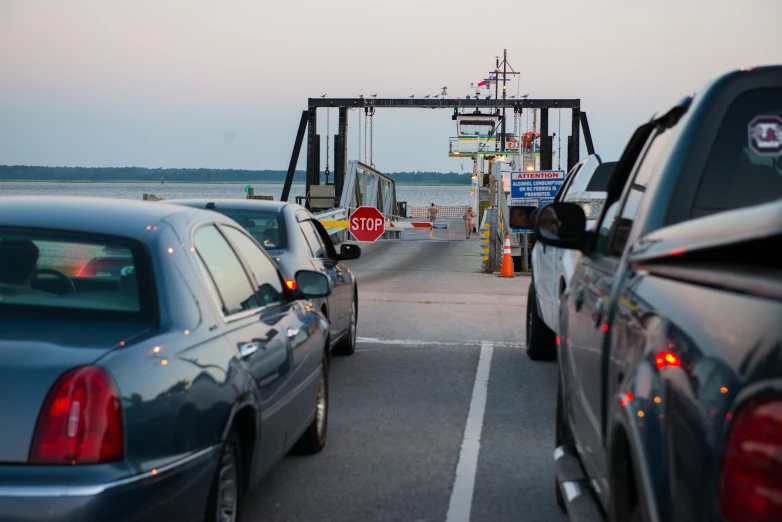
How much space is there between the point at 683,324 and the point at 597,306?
150 centimetres

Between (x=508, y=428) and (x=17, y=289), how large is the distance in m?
4.13

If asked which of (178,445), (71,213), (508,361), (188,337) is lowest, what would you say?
(508,361)

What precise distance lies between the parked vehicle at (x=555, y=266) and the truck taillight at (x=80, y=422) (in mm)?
5341

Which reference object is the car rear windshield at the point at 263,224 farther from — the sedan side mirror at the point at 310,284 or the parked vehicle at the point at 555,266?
the sedan side mirror at the point at 310,284

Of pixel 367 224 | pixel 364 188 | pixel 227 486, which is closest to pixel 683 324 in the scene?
pixel 227 486

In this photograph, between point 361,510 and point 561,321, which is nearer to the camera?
point 561,321

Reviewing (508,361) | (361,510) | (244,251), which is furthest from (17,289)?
(508,361)

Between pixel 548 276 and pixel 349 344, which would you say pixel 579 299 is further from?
pixel 349 344

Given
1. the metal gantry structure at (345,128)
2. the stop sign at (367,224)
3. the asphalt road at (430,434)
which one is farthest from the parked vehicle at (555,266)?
the metal gantry structure at (345,128)

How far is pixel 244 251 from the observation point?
532 cm

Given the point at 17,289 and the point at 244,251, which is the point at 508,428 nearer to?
the point at 244,251

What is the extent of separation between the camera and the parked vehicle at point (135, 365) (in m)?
3.17

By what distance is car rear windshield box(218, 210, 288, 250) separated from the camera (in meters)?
9.08

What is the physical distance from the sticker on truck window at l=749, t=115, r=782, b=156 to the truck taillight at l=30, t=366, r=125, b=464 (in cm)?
229
